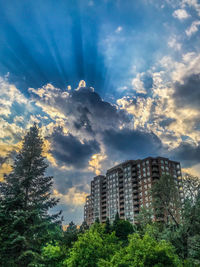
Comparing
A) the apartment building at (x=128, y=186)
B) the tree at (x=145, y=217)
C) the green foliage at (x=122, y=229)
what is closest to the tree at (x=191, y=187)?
the tree at (x=145, y=217)

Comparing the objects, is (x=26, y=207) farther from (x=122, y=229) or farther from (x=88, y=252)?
(x=122, y=229)

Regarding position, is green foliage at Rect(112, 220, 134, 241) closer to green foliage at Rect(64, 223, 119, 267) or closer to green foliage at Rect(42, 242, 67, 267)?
green foliage at Rect(42, 242, 67, 267)

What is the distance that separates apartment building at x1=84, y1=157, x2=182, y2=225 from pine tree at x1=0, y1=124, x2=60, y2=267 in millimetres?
59923

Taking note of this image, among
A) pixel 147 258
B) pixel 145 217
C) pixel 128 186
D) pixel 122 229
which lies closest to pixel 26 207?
pixel 147 258

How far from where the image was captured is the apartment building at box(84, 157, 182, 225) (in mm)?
91562

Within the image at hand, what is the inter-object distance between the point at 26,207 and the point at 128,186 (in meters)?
78.2

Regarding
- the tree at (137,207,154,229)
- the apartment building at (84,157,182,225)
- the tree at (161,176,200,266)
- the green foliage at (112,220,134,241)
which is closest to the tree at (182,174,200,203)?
the tree at (161,176,200,266)

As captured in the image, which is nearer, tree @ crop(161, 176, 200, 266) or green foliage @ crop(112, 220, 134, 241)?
tree @ crop(161, 176, 200, 266)

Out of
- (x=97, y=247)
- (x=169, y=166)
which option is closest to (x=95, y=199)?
(x=169, y=166)

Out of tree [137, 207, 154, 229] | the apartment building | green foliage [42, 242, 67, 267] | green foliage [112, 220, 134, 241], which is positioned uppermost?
the apartment building

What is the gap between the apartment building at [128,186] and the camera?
3605 inches

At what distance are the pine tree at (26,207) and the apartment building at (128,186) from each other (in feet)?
197

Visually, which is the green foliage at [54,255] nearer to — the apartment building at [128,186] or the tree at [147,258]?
the tree at [147,258]

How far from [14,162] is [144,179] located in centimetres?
7261
